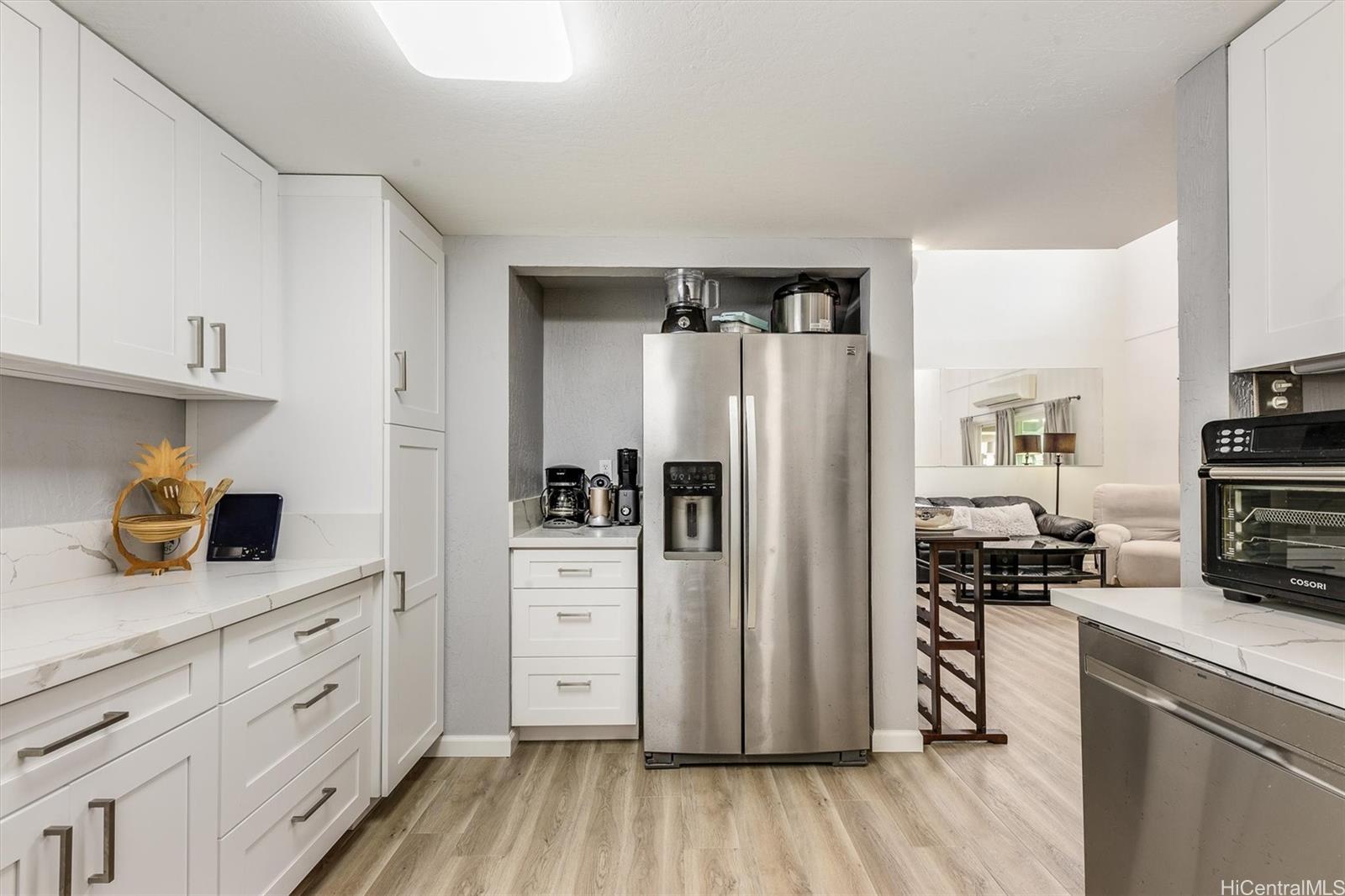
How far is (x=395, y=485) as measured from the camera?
226 cm

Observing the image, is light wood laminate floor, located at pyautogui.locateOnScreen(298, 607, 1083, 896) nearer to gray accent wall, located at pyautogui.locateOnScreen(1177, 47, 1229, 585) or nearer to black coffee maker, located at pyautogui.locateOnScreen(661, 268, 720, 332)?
gray accent wall, located at pyautogui.locateOnScreen(1177, 47, 1229, 585)

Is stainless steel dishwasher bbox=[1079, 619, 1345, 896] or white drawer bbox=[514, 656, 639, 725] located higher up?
stainless steel dishwasher bbox=[1079, 619, 1345, 896]

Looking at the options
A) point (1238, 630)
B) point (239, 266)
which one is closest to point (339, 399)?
point (239, 266)

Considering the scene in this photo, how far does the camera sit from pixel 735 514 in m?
2.62

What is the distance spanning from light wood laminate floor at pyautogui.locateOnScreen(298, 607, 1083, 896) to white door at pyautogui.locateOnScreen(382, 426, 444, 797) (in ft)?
0.78

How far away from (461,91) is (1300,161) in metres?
2.02

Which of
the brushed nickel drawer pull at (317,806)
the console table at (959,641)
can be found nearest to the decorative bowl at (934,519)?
the console table at (959,641)

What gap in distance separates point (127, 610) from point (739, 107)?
202cm

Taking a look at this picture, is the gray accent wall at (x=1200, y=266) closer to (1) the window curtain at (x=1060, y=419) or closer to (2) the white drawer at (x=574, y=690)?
(2) the white drawer at (x=574, y=690)

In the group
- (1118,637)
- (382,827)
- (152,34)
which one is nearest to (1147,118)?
(1118,637)

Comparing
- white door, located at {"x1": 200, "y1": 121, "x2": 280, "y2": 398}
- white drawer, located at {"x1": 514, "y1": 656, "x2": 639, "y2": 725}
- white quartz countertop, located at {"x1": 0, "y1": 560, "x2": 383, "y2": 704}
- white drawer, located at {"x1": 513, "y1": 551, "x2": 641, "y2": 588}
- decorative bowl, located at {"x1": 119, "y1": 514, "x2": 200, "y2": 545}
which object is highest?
white door, located at {"x1": 200, "y1": 121, "x2": 280, "y2": 398}

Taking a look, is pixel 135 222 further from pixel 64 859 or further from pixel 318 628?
pixel 64 859

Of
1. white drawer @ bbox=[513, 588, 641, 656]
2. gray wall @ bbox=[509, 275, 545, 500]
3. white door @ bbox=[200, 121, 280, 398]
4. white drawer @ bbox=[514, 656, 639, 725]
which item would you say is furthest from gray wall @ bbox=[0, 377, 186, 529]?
white drawer @ bbox=[514, 656, 639, 725]

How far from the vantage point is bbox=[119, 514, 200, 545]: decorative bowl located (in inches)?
68.8
